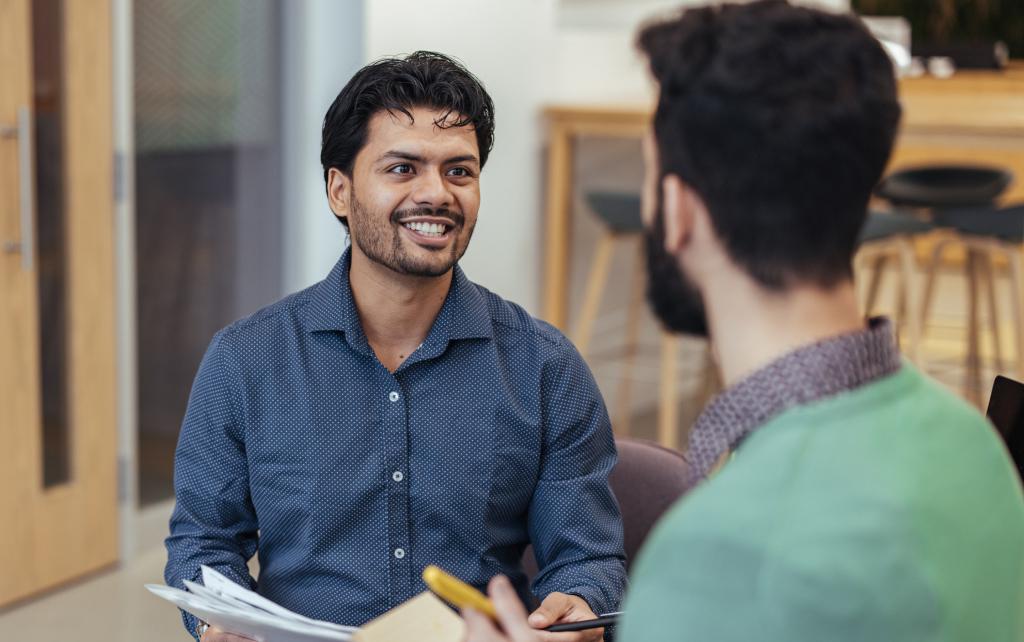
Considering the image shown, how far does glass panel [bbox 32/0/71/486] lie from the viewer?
10.1 feet

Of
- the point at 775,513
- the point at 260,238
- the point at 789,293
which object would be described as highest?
the point at 789,293

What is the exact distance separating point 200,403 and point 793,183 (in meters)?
0.92

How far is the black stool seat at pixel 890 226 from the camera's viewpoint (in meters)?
3.96

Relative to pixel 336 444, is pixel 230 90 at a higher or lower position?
higher

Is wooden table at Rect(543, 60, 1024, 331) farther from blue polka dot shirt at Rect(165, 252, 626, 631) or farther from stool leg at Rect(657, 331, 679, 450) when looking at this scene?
blue polka dot shirt at Rect(165, 252, 626, 631)

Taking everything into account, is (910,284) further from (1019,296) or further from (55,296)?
(55,296)

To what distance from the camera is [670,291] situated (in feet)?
3.48

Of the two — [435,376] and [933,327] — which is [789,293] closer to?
[435,376]

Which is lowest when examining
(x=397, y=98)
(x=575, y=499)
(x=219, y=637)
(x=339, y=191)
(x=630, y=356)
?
(x=630, y=356)

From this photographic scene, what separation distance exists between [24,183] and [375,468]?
1.71 metres

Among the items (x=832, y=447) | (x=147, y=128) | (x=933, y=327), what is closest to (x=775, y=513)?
(x=832, y=447)

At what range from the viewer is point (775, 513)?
881 millimetres

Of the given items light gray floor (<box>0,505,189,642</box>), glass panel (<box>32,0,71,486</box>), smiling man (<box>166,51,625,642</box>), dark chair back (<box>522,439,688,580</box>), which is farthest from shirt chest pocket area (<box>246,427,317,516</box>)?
glass panel (<box>32,0,71,486</box>)

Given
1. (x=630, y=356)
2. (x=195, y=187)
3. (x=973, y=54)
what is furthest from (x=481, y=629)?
(x=973, y=54)
